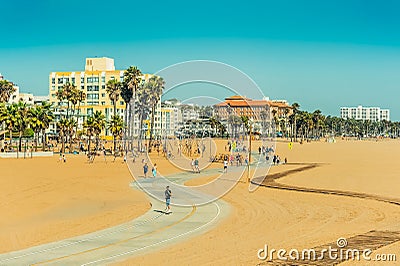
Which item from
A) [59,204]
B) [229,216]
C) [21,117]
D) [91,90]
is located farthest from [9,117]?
[91,90]

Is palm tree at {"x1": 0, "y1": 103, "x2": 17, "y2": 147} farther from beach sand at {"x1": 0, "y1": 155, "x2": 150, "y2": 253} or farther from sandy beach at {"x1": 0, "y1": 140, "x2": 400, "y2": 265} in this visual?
sandy beach at {"x1": 0, "y1": 140, "x2": 400, "y2": 265}

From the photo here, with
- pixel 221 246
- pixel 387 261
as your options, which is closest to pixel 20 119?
pixel 221 246

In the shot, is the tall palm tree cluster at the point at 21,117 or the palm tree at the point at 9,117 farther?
the tall palm tree cluster at the point at 21,117

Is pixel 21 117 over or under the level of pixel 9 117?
over

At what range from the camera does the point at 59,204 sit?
26062 millimetres

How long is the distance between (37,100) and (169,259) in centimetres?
14451

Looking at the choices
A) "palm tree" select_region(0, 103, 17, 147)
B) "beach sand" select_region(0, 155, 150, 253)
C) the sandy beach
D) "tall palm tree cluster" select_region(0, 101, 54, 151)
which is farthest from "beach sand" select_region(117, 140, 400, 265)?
"tall palm tree cluster" select_region(0, 101, 54, 151)

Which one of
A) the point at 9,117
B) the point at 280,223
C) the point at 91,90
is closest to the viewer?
the point at 280,223

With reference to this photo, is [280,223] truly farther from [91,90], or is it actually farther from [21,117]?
[91,90]

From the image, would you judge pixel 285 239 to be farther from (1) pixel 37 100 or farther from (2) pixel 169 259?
(1) pixel 37 100

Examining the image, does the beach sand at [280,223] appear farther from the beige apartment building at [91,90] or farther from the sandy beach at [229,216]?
the beige apartment building at [91,90]

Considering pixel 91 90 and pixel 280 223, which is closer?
pixel 280 223

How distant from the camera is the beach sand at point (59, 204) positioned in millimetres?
18969

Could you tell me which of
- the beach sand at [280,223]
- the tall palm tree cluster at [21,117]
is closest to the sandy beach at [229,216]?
the beach sand at [280,223]
